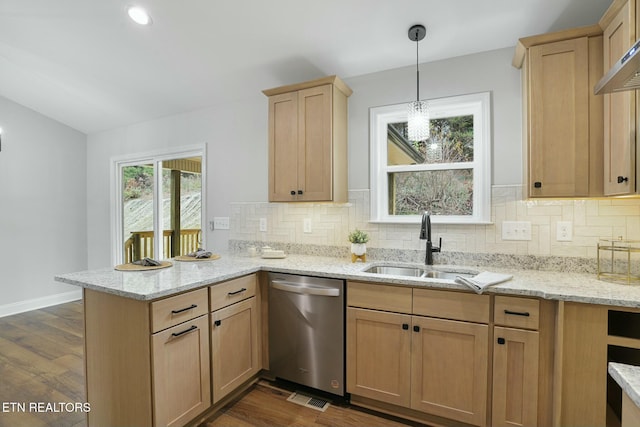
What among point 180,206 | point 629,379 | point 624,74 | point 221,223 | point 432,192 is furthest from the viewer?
point 180,206

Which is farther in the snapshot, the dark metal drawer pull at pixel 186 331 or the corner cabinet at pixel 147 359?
the dark metal drawer pull at pixel 186 331

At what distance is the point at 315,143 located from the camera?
2479mm

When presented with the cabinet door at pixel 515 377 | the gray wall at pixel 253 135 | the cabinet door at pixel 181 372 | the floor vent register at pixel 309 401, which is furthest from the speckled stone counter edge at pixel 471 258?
the cabinet door at pixel 181 372

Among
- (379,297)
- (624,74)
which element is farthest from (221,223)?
(624,74)

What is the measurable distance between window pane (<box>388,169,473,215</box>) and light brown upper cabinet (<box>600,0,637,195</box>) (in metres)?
0.84

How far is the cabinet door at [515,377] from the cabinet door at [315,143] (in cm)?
146

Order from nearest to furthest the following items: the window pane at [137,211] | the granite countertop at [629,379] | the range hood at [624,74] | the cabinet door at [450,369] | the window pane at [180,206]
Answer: the granite countertop at [629,379] < the range hood at [624,74] < the cabinet door at [450,369] < the window pane at [180,206] < the window pane at [137,211]

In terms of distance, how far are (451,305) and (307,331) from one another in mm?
958

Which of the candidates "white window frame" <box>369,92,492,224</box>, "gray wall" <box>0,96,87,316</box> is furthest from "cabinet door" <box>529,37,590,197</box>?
"gray wall" <box>0,96,87,316</box>

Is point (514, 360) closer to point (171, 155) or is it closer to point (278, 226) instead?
point (278, 226)

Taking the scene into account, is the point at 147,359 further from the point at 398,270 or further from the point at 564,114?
the point at 564,114

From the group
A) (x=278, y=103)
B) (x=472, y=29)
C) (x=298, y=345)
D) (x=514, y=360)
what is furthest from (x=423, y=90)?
(x=298, y=345)

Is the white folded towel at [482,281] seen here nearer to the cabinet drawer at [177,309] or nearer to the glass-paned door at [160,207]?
the cabinet drawer at [177,309]

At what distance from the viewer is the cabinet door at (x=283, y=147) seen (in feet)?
8.42
